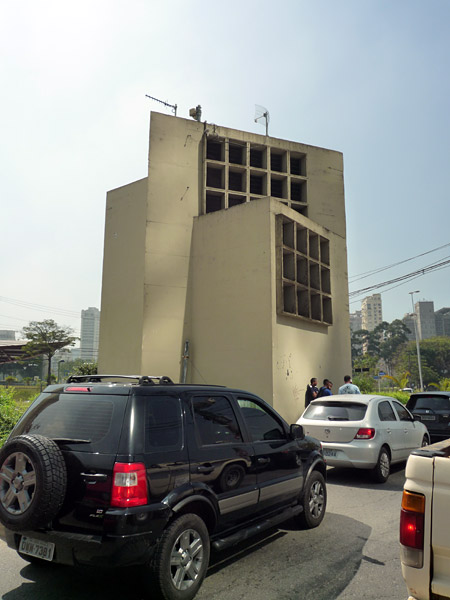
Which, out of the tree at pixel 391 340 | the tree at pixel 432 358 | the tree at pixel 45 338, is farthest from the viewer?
the tree at pixel 391 340

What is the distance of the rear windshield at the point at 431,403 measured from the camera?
39.8 ft

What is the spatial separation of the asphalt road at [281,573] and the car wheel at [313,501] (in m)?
0.12

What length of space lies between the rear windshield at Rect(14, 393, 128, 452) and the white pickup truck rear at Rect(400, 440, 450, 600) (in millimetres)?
2123

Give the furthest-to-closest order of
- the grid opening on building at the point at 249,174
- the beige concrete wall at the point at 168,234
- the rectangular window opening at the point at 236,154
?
the rectangular window opening at the point at 236,154
the grid opening on building at the point at 249,174
the beige concrete wall at the point at 168,234

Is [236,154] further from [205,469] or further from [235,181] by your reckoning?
[205,469]

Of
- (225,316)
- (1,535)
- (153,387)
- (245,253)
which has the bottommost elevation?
(1,535)

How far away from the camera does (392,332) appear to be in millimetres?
124625

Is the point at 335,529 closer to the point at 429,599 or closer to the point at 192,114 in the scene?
the point at 429,599

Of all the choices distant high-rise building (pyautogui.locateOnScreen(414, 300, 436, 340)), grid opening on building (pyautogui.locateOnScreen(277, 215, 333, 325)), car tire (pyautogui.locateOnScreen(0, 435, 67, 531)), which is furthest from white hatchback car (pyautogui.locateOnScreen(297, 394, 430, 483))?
distant high-rise building (pyautogui.locateOnScreen(414, 300, 436, 340))

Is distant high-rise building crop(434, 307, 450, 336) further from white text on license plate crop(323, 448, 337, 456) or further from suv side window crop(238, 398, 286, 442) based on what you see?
suv side window crop(238, 398, 286, 442)

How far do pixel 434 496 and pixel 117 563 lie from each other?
7.24 feet

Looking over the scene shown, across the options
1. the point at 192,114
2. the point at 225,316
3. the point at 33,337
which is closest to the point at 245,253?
the point at 225,316

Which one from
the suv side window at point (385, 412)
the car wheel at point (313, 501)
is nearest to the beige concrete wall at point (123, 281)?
the suv side window at point (385, 412)

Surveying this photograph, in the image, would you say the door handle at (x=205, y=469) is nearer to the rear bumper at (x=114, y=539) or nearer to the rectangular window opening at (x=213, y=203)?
the rear bumper at (x=114, y=539)
